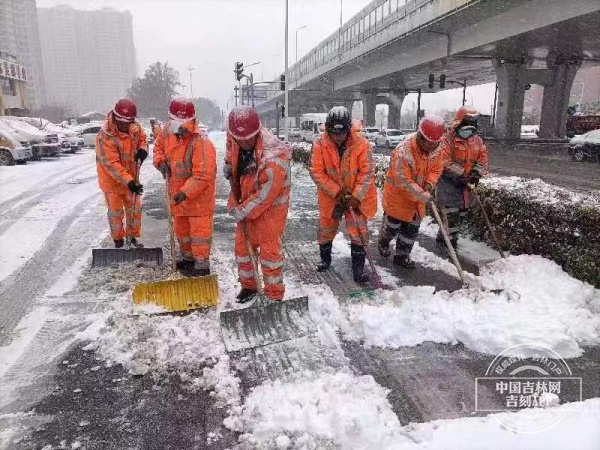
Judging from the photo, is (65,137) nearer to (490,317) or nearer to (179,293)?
(179,293)

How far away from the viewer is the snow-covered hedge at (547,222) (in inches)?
156

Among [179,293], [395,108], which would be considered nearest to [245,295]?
[179,293]

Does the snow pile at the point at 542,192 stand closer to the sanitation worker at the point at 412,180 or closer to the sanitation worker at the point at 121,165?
the sanitation worker at the point at 412,180

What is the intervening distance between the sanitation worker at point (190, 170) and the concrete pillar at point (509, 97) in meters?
27.5

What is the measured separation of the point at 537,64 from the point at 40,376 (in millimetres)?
34831

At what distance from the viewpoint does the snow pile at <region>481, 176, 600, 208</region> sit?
14.3ft

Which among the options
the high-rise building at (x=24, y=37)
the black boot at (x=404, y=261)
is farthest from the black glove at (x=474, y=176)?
the high-rise building at (x=24, y=37)

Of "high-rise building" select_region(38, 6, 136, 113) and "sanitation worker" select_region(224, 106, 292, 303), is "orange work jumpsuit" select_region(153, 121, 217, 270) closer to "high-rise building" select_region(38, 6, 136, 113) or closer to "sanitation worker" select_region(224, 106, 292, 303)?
"sanitation worker" select_region(224, 106, 292, 303)

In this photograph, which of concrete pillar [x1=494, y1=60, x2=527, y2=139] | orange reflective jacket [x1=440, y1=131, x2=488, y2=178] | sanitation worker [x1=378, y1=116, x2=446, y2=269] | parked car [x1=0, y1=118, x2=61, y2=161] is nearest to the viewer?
sanitation worker [x1=378, y1=116, x2=446, y2=269]

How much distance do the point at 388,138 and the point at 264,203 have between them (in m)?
26.2

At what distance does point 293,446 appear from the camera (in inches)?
90.5

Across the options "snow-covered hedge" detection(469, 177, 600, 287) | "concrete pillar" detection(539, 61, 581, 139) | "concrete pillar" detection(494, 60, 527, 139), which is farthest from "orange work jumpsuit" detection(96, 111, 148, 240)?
"concrete pillar" detection(539, 61, 581, 139)

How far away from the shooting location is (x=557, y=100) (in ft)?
91.5

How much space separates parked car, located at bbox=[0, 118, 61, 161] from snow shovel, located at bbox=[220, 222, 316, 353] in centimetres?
1594
